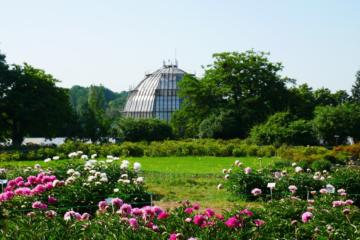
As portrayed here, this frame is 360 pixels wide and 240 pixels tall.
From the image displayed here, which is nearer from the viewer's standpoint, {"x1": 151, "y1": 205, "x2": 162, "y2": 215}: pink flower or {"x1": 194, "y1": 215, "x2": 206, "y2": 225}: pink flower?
{"x1": 194, "y1": 215, "x2": 206, "y2": 225}: pink flower

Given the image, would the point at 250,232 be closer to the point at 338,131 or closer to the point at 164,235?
the point at 164,235

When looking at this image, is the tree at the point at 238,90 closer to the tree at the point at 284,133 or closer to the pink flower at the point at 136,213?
the tree at the point at 284,133

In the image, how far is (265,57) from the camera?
1209 inches

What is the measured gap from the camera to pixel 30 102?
93.6 feet

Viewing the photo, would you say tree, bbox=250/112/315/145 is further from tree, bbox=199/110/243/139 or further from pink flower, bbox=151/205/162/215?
pink flower, bbox=151/205/162/215

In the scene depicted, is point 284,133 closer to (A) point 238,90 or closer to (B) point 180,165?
(A) point 238,90

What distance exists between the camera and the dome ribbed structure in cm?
5066

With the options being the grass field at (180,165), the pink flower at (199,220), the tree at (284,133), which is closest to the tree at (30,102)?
the grass field at (180,165)

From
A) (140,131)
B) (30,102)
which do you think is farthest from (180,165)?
(30,102)

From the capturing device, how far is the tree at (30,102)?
27.9 meters

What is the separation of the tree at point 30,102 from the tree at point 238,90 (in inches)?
430

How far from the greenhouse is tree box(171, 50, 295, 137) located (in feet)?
62.3

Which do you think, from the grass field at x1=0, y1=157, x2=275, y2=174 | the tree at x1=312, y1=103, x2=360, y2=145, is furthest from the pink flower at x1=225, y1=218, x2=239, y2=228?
the tree at x1=312, y1=103, x2=360, y2=145

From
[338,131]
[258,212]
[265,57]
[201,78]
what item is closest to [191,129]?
[201,78]
